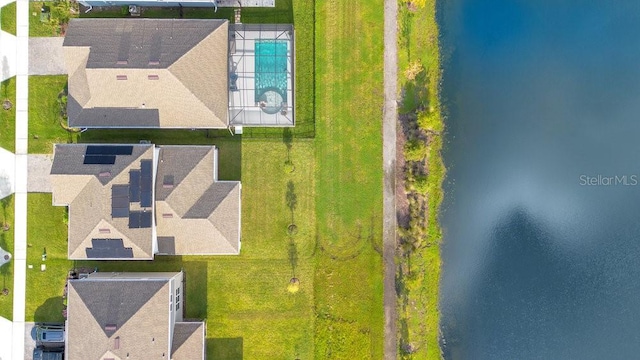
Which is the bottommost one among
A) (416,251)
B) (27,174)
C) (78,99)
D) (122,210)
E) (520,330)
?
(520,330)

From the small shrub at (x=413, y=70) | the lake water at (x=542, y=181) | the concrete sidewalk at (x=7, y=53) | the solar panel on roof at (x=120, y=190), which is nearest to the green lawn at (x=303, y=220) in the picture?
the small shrub at (x=413, y=70)

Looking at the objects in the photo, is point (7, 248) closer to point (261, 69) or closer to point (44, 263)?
point (44, 263)

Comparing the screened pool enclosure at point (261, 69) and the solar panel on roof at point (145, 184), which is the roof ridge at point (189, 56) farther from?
the solar panel on roof at point (145, 184)

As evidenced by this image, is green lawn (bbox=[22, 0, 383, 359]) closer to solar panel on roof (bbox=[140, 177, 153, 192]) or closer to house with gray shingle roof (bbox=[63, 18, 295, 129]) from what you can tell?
house with gray shingle roof (bbox=[63, 18, 295, 129])

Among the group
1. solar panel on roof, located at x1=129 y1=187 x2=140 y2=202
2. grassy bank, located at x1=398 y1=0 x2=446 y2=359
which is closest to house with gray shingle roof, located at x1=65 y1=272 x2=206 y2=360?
solar panel on roof, located at x1=129 y1=187 x2=140 y2=202

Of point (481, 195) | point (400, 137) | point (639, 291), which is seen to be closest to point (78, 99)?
point (400, 137)

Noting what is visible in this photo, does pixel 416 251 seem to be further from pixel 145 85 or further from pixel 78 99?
pixel 78 99
